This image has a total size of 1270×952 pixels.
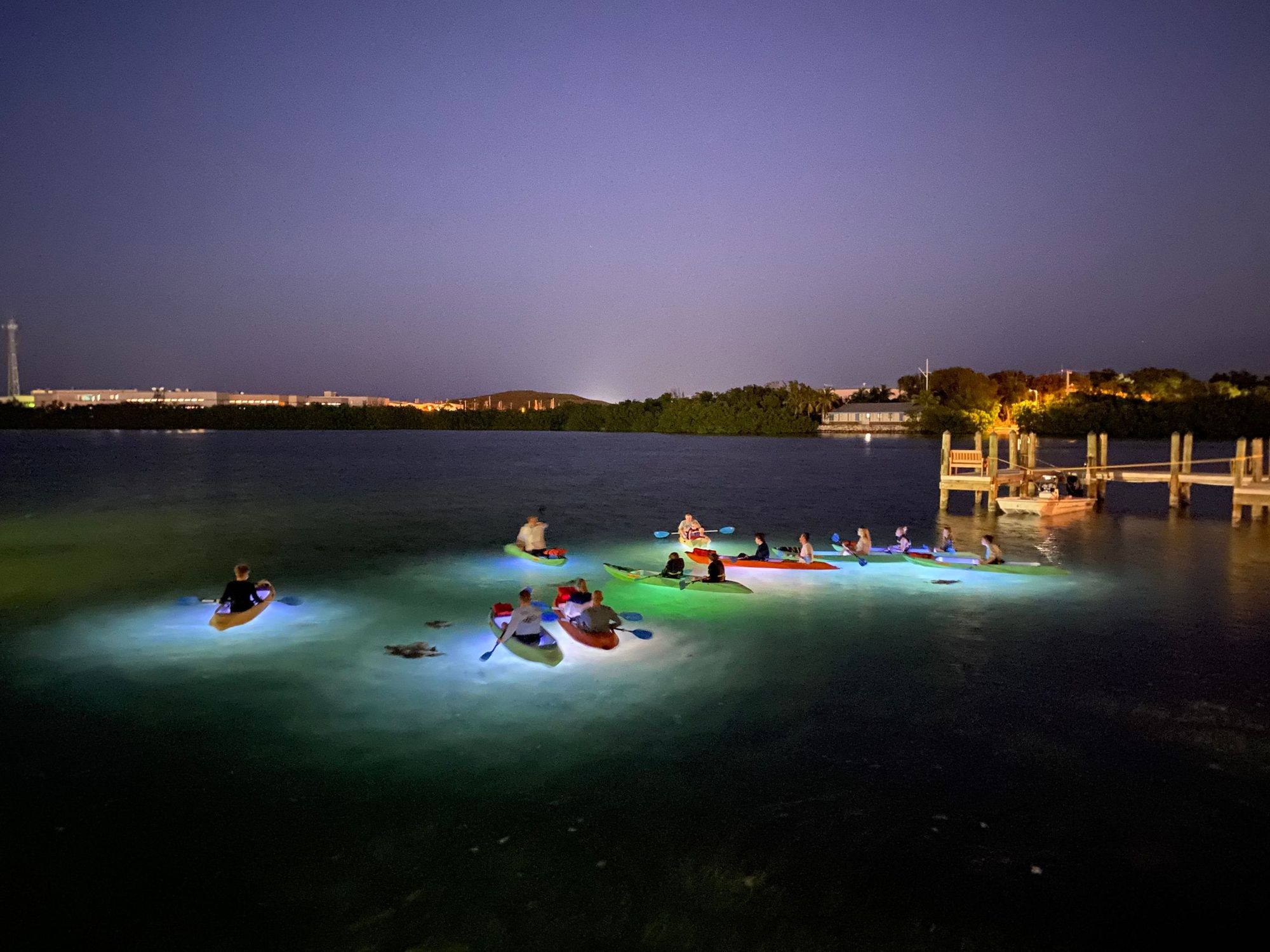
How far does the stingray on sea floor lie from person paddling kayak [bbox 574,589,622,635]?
92.0 inches

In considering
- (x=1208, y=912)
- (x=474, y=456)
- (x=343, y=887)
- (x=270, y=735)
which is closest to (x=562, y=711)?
(x=270, y=735)

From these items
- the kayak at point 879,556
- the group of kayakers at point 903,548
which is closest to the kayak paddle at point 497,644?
the kayak at point 879,556

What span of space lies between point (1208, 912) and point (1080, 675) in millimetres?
6656

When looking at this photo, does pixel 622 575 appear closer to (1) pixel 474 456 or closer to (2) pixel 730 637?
(2) pixel 730 637

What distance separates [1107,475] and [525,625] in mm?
32045

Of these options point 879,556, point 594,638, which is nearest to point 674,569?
point 594,638

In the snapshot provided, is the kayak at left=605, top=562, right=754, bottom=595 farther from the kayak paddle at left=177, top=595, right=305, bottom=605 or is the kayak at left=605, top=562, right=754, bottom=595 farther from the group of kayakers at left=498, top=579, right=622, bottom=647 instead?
the kayak paddle at left=177, top=595, right=305, bottom=605

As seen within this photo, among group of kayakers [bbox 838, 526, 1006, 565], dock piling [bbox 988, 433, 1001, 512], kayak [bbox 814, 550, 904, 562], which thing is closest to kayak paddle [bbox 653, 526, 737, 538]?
kayak [bbox 814, 550, 904, 562]

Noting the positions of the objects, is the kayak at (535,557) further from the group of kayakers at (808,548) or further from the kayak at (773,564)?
the kayak at (773,564)

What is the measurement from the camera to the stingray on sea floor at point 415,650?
1432 centimetres

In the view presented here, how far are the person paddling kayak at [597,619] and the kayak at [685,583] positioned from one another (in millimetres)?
4510

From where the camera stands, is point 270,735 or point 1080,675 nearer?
point 270,735

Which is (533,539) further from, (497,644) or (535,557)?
(497,644)

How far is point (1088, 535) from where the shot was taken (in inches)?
1172
